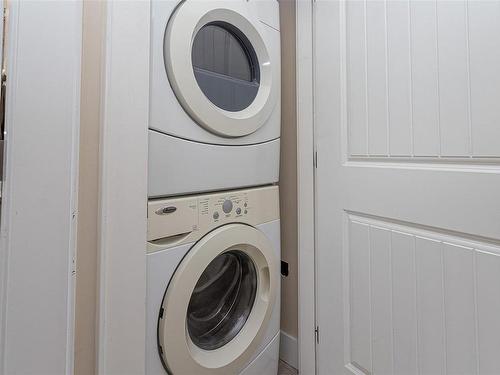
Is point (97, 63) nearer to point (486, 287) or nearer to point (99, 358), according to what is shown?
point (99, 358)

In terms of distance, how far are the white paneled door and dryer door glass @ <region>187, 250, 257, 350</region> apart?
0.31m

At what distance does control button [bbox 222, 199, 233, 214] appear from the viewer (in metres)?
1.00

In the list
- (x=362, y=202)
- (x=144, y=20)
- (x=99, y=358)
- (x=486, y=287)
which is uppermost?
(x=144, y=20)

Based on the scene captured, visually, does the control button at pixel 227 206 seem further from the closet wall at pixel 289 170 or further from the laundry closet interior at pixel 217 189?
the closet wall at pixel 289 170

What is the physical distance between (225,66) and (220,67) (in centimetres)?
3

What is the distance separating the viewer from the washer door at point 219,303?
2.82ft

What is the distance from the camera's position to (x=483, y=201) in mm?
750

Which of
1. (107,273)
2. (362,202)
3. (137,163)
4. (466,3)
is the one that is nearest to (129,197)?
(137,163)

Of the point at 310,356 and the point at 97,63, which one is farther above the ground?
the point at 97,63

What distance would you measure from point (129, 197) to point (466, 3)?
1045 mm

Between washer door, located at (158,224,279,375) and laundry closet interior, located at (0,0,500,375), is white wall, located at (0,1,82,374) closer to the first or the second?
laundry closet interior, located at (0,0,500,375)

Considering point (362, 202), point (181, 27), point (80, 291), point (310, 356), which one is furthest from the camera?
point (310, 356)

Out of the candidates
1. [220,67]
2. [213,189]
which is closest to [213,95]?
[220,67]

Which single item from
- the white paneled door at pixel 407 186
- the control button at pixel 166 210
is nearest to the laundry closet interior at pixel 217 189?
the control button at pixel 166 210
